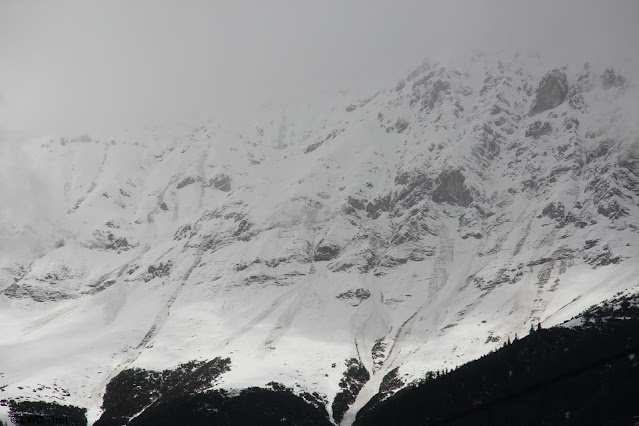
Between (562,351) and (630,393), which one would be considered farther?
(562,351)

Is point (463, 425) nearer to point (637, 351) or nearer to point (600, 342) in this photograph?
point (600, 342)

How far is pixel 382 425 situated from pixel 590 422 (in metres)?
56.7

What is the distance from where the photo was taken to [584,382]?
173 metres

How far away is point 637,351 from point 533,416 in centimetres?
15659

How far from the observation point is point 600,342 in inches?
7712

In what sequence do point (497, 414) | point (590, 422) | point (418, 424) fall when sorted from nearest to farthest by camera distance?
point (590, 422), point (497, 414), point (418, 424)

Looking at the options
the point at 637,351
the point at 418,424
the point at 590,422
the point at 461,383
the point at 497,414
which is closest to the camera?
the point at 637,351

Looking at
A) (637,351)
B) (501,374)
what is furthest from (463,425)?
(637,351)

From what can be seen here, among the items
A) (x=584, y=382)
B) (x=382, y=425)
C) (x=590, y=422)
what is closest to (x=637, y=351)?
(x=590, y=422)

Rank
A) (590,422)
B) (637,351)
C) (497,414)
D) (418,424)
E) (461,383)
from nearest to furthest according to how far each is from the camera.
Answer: (637,351)
(590,422)
(497,414)
(418,424)
(461,383)

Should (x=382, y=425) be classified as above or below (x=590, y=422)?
above

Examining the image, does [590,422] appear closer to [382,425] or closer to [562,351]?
[562,351]

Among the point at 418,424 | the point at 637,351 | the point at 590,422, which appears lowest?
the point at 637,351

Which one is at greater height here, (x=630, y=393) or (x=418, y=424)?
(x=418, y=424)
